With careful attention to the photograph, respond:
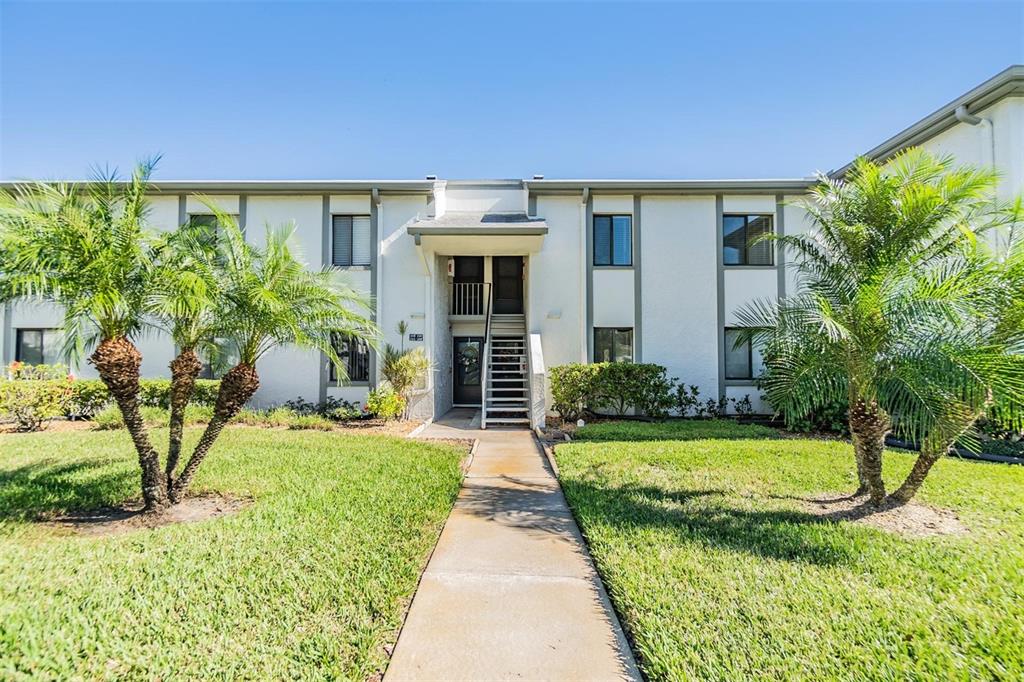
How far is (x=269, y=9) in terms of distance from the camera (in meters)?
9.13

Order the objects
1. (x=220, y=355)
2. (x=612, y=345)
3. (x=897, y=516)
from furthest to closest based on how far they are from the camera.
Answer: (x=612, y=345) < (x=220, y=355) < (x=897, y=516)

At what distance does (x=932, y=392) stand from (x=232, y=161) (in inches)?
597

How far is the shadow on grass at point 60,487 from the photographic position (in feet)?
16.4

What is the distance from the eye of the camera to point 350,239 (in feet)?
41.7

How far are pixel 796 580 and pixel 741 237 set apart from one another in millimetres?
11283

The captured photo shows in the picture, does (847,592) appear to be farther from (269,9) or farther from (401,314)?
(269,9)

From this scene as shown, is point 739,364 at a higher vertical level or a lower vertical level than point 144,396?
higher

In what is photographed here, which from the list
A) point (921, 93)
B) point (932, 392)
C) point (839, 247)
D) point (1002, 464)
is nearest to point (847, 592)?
point (932, 392)

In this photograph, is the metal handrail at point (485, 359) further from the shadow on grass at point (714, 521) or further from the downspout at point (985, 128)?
the downspout at point (985, 128)

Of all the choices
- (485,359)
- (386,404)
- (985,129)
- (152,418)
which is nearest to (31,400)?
(152,418)

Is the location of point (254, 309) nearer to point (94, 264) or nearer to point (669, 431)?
point (94, 264)

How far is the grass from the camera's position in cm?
940

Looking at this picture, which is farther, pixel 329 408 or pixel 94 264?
pixel 329 408

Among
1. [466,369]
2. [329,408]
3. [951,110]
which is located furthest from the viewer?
[466,369]
